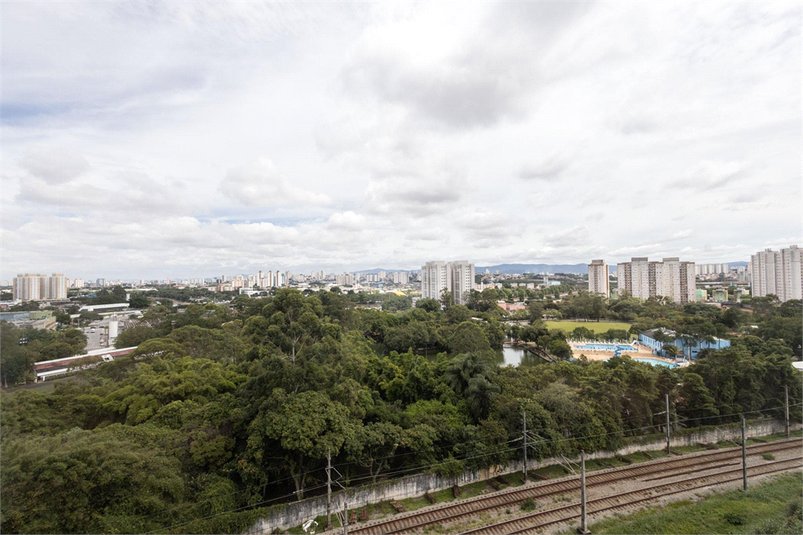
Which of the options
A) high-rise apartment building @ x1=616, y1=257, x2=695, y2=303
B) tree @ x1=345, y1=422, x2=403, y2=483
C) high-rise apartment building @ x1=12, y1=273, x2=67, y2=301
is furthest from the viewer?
high-rise apartment building @ x1=616, y1=257, x2=695, y2=303

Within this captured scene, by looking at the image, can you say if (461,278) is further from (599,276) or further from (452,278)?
(599,276)

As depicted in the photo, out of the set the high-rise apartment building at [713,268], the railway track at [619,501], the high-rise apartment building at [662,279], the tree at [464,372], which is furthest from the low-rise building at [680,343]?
the high-rise apartment building at [713,268]

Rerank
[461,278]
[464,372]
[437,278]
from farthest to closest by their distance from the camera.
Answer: [437,278], [461,278], [464,372]

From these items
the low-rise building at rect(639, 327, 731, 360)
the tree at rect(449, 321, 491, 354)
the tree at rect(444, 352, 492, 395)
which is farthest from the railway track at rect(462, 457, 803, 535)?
the low-rise building at rect(639, 327, 731, 360)

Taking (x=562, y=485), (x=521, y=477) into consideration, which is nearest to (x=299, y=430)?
(x=521, y=477)

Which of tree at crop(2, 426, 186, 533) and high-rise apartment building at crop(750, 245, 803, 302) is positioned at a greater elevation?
high-rise apartment building at crop(750, 245, 803, 302)

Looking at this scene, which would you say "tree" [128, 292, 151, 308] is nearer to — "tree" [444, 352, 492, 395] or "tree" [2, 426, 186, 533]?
"tree" [2, 426, 186, 533]

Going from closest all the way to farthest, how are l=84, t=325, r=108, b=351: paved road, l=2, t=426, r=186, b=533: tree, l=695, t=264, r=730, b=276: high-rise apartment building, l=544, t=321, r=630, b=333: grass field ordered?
l=2, t=426, r=186, b=533: tree
l=84, t=325, r=108, b=351: paved road
l=544, t=321, r=630, b=333: grass field
l=695, t=264, r=730, b=276: high-rise apartment building

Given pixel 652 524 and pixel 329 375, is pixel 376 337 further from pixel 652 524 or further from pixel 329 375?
pixel 652 524
